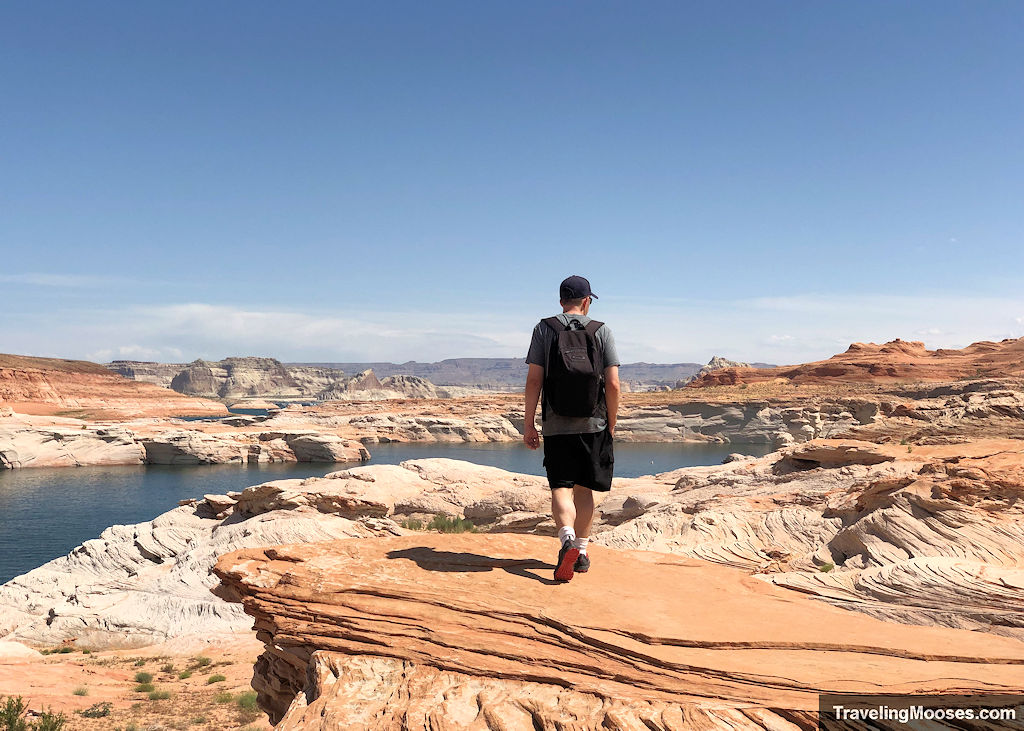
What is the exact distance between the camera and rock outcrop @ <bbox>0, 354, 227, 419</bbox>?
70.4 metres

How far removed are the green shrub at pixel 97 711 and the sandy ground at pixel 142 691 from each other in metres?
0.03

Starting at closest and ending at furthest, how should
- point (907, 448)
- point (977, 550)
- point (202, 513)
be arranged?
point (977, 550)
point (907, 448)
point (202, 513)

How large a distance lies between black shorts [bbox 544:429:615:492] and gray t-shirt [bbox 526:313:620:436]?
0.19ft

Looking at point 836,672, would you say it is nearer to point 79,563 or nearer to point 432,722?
point 432,722

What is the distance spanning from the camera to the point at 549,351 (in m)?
5.04

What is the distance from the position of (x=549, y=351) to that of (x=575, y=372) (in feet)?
1.06

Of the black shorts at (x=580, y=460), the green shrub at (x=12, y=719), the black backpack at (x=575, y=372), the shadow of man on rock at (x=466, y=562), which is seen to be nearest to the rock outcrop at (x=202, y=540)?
the green shrub at (x=12, y=719)

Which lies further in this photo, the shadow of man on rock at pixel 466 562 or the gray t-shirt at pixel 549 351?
the shadow of man on rock at pixel 466 562

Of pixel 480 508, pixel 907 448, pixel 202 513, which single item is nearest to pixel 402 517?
pixel 480 508

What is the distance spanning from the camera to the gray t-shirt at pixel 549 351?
4.95 meters

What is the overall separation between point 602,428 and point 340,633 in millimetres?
2328

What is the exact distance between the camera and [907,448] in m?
17.6

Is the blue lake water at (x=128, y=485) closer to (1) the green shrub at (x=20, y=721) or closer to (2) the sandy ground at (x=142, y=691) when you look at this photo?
(2) the sandy ground at (x=142, y=691)

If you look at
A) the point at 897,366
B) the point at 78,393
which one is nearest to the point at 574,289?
the point at 78,393
